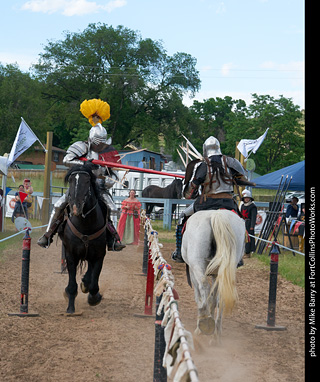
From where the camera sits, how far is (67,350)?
591cm

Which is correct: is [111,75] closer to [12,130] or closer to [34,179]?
[12,130]

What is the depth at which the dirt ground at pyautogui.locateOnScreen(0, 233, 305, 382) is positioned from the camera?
529cm

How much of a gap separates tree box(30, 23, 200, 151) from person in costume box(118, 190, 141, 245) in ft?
118

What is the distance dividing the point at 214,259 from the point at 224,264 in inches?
6.4

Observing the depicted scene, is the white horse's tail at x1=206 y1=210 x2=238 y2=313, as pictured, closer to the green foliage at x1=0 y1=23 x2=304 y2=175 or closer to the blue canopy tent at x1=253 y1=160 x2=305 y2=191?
the blue canopy tent at x1=253 y1=160 x2=305 y2=191

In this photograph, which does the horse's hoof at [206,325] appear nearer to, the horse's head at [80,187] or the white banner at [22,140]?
the horse's head at [80,187]

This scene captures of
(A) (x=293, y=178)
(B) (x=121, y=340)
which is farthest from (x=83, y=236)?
(A) (x=293, y=178)

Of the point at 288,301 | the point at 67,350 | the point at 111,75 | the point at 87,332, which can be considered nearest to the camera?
the point at 67,350

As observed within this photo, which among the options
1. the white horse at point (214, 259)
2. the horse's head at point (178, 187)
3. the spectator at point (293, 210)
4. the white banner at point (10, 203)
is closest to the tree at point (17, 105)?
the white banner at point (10, 203)

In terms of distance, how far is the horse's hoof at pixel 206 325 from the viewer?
593 cm

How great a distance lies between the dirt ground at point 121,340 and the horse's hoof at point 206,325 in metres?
0.18
